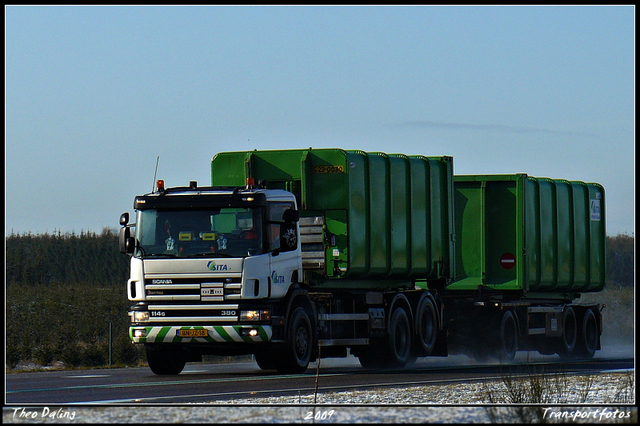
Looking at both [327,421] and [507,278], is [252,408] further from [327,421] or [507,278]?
[507,278]

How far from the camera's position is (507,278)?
2378 cm

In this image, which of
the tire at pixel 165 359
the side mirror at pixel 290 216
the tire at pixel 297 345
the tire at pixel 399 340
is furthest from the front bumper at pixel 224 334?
the tire at pixel 399 340

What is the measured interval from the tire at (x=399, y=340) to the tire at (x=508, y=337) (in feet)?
10.2

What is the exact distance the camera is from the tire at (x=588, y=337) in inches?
1062

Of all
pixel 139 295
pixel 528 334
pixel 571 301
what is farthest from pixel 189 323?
pixel 571 301

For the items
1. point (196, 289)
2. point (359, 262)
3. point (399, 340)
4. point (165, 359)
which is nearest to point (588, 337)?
point (399, 340)

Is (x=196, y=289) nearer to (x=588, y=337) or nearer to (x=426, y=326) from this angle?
(x=426, y=326)

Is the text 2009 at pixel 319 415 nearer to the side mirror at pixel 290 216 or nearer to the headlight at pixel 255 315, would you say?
the headlight at pixel 255 315

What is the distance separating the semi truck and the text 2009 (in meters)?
7.04

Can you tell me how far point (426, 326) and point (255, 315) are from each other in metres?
5.74

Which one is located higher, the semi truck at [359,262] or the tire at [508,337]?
the semi truck at [359,262]

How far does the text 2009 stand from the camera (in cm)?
977

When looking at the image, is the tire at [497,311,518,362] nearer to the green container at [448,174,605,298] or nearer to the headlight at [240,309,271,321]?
the green container at [448,174,605,298]

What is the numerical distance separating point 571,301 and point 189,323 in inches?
518
